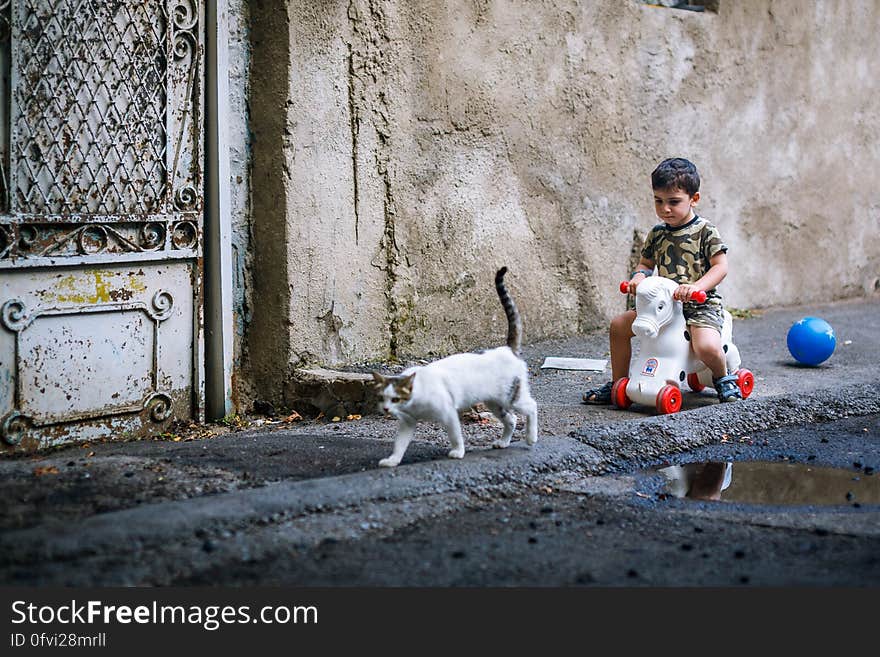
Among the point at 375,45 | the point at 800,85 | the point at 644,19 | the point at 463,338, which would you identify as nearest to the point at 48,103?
the point at 375,45

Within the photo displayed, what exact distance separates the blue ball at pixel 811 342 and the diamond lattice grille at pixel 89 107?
386cm

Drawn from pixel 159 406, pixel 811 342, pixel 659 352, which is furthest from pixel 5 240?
pixel 811 342

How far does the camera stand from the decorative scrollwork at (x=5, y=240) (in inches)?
186

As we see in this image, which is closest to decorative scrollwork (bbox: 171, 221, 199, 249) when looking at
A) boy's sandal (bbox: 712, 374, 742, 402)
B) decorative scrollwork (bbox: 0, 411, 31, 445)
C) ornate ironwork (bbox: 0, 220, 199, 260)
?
ornate ironwork (bbox: 0, 220, 199, 260)

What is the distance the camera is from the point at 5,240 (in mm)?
4758

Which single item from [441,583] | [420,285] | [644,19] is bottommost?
[441,583]

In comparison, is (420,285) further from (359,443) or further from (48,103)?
(48,103)

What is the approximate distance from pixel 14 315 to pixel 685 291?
10.3 feet

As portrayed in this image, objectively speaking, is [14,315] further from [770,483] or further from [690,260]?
[770,483]

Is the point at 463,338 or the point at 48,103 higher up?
the point at 48,103

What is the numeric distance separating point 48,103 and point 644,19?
450 centimetres

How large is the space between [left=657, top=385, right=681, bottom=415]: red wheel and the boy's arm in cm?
44

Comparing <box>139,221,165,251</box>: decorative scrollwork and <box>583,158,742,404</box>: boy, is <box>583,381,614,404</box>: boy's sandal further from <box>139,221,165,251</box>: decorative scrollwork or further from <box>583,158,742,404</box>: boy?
<box>139,221,165,251</box>: decorative scrollwork

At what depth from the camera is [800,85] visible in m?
8.92
